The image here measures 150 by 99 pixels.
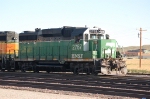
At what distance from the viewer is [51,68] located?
2606 cm

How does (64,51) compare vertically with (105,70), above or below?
above

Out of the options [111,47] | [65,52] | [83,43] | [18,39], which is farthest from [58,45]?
[18,39]

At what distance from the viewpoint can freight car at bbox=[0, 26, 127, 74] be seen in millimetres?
22812

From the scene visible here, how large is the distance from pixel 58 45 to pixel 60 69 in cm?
208

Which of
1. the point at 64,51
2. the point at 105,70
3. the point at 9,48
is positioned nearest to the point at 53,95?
the point at 105,70

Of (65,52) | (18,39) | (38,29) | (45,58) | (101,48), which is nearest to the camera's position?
(101,48)

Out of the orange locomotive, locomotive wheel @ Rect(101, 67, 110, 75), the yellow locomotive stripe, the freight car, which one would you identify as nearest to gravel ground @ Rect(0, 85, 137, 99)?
locomotive wheel @ Rect(101, 67, 110, 75)

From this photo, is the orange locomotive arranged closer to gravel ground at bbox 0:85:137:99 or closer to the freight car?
the freight car

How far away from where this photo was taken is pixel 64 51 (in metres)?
25.1

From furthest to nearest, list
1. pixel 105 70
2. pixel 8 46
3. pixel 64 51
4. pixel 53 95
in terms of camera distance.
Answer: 1. pixel 8 46
2. pixel 64 51
3. pixel 105 70
4. pixel 53 95

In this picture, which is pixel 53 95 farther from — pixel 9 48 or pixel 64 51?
pixel 9 48

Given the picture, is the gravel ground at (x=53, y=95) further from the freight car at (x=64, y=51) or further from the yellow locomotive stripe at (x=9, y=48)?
the yellow locomotive stripe at (x=9, y=48)

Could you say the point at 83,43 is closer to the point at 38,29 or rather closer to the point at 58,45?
the point at 58,45

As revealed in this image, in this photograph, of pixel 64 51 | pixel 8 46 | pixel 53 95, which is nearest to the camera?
pixel 53 95
